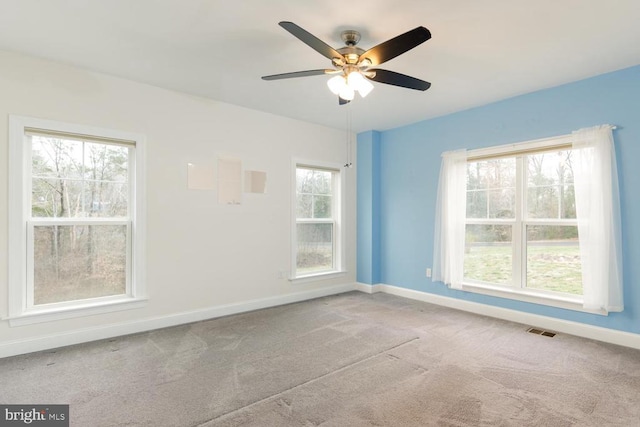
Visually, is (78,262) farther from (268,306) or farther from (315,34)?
(315,34)

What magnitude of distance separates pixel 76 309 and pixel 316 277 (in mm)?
2875

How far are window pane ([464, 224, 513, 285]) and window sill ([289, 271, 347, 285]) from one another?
1.84m

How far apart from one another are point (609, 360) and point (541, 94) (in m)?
2.67

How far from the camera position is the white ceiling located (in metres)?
2.19

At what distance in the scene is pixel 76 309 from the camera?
3096mm

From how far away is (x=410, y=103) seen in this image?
4.02m

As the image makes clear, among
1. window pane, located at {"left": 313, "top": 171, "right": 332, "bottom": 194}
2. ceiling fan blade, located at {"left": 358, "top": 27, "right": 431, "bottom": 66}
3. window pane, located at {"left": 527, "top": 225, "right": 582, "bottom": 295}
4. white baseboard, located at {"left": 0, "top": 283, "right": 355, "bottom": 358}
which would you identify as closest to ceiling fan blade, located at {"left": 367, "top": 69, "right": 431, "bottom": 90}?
ceiling fan blade, located at {"left": 358, "top": 27, "right": 431, "bottom": 66}

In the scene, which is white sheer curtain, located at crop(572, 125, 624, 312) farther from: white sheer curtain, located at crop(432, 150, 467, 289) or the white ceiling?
→ white sheer curtain, located at crop(432, 150, 467, 289)

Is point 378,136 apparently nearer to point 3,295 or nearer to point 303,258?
point 303,258

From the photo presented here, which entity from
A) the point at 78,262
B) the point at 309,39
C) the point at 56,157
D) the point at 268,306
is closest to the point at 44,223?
the point at 78,262

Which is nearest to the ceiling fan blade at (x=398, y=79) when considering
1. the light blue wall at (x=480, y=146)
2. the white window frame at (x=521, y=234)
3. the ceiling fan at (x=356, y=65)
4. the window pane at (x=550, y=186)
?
the ceiling fan at (x=356, y=65)

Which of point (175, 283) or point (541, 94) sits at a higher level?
point (541, 94)

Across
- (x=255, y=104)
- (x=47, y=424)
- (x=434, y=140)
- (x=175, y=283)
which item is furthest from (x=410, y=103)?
(x=47, y=424)

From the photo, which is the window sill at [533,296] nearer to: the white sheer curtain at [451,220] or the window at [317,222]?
the white sheer curtain at [451,220]
